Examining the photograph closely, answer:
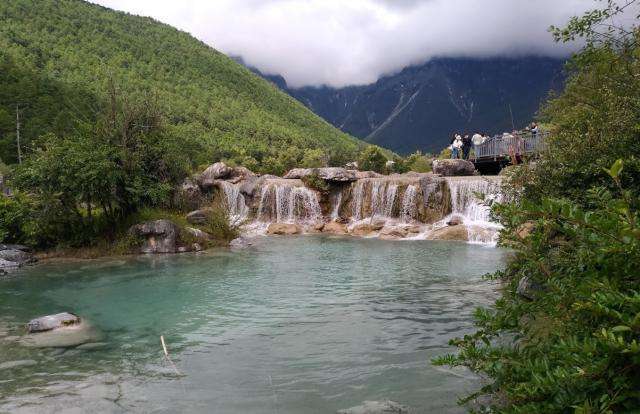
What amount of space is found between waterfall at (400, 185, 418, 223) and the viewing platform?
5103 millimetres

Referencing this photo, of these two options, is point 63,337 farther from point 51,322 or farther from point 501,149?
point 501,149

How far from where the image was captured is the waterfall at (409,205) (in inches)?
1083

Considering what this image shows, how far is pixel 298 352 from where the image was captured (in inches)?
307

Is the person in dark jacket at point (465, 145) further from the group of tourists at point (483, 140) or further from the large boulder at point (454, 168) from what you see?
the large boulder at point (454, 168)

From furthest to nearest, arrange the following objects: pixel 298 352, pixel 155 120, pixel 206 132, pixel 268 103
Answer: pixel 268 103
pixel 206 132
pixel 155 120
pixel 298 352

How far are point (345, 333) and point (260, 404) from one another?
9.82 ft

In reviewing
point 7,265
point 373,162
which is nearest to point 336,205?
point 373,162

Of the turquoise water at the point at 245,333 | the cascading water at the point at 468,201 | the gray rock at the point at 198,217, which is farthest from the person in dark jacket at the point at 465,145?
the gray rock at the point at 198,217

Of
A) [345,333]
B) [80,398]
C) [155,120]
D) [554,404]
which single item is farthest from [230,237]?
[554,404]

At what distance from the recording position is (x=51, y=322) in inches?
360

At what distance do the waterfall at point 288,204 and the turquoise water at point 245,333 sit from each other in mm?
13961

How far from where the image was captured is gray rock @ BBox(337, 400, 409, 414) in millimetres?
5492

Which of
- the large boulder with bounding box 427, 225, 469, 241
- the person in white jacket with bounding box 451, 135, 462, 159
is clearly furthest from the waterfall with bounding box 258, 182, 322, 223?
the person in white jacket with bounding box 451, 135, 462, 159

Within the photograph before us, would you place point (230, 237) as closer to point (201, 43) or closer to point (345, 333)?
point (345, 333)
